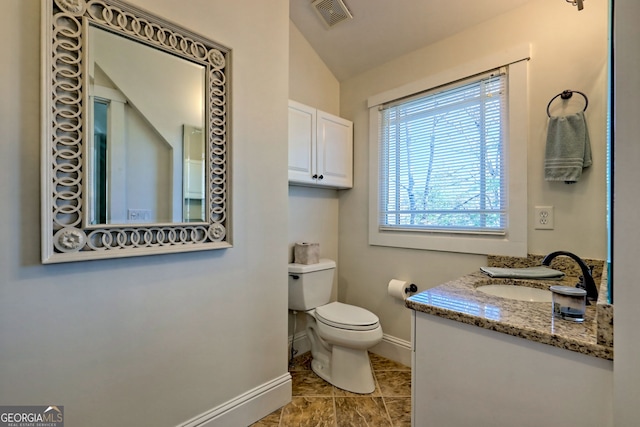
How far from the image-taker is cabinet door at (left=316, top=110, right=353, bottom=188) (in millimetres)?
2230

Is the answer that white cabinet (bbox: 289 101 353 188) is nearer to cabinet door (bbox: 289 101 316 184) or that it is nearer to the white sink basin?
cabinet door (bbox: 289 101 316 184)

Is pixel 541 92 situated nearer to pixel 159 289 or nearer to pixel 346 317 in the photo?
pixel 346 317

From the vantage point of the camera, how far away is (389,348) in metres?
2.27

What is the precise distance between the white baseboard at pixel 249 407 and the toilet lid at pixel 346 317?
41 cm

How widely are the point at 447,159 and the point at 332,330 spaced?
1.37m

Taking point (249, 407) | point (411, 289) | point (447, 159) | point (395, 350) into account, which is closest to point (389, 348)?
point (395, 350)

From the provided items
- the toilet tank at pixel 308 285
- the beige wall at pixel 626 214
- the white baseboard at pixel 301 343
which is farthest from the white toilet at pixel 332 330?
the beige wall at pixel 626 214

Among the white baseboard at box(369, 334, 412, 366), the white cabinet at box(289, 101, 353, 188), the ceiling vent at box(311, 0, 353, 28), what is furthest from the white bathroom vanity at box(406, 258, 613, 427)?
the ceiling vent at box(311, 0, 353, 28)

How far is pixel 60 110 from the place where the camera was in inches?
40.6

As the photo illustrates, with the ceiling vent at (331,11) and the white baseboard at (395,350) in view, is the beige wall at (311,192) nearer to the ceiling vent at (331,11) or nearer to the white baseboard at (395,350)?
the ceiling vent at (331,11)

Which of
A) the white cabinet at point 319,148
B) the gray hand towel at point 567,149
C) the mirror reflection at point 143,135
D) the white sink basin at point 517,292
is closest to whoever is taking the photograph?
the mirror reflection at point 143,135

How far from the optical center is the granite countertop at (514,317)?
77 cm

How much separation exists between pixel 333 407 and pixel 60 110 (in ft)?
6.26

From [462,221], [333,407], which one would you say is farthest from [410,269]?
[333,407]
